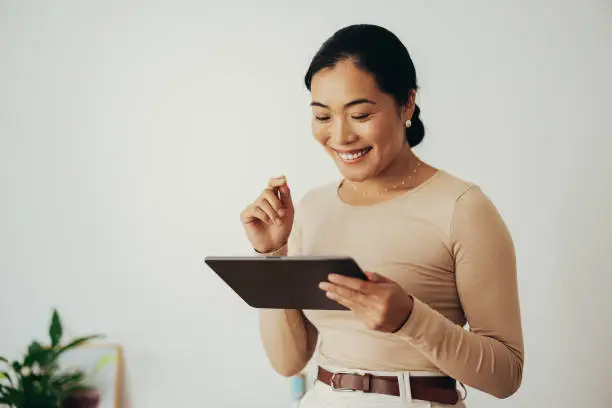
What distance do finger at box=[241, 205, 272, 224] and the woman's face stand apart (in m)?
0.15

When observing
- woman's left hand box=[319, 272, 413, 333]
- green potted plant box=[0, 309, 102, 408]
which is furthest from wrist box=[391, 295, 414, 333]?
green potted plant box=[0, 309, 102, 408]

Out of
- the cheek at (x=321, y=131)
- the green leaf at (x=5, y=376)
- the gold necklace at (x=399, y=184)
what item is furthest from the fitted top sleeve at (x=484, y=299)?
the green leaf at (x=5, y=376)

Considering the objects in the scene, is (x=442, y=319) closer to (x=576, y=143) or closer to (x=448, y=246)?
(x=448, y=246)

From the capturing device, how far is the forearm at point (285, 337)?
117 cm

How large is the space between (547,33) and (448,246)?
128 cm

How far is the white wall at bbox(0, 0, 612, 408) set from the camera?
200cm

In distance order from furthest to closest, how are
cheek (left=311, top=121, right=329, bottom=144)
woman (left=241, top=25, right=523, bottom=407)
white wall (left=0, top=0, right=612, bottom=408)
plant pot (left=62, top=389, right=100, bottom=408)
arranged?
plant pot (left=62, top=389, right=100, bottom=408) → white wall (left=0, top=0, right=612, bottom=408) → cheek (left=311, top=121, right=329, bottom=144) → woman (left=241, top=25, right=523, bottom=407)

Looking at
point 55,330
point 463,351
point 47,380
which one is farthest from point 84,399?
point 463,351

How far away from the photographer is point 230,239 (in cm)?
230

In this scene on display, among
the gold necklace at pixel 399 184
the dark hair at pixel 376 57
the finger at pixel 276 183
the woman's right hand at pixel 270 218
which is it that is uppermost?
the dark hair at pixel 376 57

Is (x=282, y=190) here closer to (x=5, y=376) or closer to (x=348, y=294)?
(x=348, y=294)

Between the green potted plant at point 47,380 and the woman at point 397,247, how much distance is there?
1.41 metres

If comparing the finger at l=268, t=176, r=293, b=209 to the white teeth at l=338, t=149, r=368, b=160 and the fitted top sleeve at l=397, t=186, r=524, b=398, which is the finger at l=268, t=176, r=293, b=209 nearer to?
the white teeth at l=338, t=149, r=368, b=160

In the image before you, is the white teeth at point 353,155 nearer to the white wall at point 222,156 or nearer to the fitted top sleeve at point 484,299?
the fitted top sleeve at point 484,299
